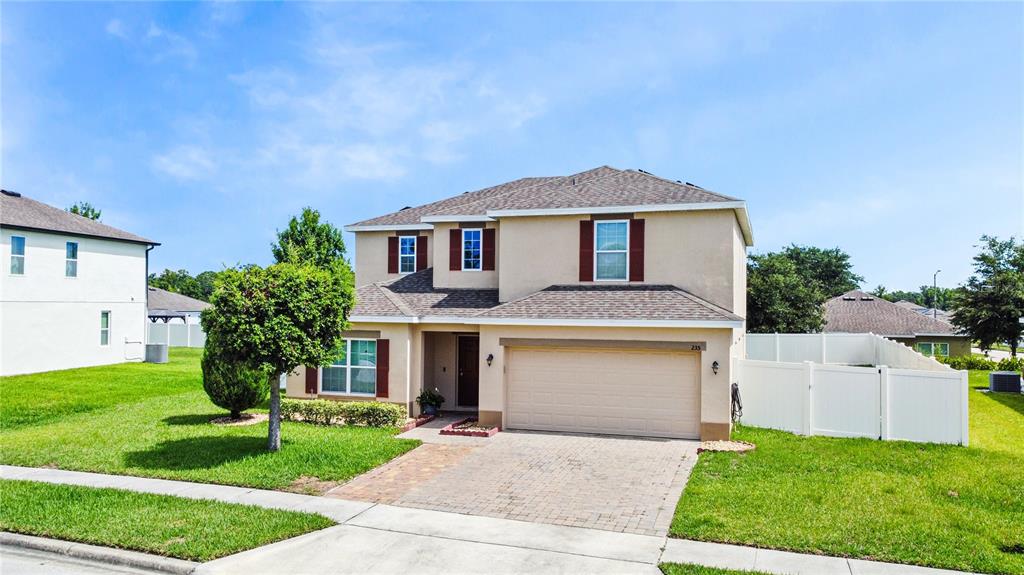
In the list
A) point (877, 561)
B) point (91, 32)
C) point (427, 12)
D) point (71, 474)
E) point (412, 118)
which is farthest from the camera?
point (412, 118)

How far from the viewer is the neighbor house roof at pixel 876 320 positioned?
39.9m

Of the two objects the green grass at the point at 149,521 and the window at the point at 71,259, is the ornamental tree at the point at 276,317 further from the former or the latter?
the window at the point at 71,259

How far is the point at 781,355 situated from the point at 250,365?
85.5ft

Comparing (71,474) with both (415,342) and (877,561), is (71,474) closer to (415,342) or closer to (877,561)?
(415,342)

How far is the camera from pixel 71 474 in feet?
36.7

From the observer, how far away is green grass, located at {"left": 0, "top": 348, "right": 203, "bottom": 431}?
1681 cm

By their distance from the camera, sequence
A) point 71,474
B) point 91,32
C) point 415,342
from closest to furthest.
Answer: point 71,474, point 91,32, point 415,342

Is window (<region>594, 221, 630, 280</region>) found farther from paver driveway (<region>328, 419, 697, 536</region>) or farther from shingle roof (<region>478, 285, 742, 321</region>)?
paver driveway (<region>328, 419, 697, 536</region>)

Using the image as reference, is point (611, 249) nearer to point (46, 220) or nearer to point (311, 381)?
point (311, 381)

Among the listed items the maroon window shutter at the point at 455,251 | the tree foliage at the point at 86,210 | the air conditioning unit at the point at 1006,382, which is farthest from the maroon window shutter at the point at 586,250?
the tree foliage at the point at 86,210

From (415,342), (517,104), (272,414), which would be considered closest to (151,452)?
(272,414)

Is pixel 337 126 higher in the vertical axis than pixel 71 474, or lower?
higher

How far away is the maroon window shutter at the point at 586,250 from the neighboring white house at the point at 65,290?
21.2 meters

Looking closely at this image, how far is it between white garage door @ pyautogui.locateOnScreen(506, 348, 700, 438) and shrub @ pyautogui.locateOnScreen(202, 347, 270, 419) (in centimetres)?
657
